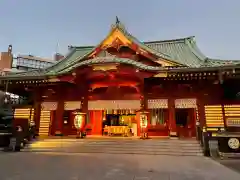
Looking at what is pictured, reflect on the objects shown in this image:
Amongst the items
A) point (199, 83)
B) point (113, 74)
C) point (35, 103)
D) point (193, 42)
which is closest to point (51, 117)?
point (35, 103)

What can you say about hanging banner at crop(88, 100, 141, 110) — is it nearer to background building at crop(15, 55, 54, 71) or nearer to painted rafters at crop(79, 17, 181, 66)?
painted rafters at crop(79, 17, 181, 66)

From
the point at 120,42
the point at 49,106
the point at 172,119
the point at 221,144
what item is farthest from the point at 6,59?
the point at 221,144

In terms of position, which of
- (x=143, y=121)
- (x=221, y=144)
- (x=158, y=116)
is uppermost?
(x=158, y=116)

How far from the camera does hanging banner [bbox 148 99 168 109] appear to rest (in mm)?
15242

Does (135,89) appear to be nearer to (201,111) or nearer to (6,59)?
(201,111)

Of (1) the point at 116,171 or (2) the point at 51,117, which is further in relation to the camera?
(2) the point at 51,117

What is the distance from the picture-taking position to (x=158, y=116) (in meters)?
16.6

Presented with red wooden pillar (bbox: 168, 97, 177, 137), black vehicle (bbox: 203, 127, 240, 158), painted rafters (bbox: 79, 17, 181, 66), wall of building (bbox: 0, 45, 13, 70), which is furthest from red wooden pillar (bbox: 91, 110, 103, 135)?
wall of building (bbox: 0, 45, 13, 70)

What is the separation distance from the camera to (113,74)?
15234 millimetres

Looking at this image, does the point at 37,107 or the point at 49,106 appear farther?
the point at 37,107

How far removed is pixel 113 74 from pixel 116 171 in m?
9.08

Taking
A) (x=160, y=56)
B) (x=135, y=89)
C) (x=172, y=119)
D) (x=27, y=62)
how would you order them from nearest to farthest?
(x=172, y=119) → (x=160, y=56) → (x=135, y=89) → (x=27, y=62)

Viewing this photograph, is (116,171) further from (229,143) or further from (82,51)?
(82,51)

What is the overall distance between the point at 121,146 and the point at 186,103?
5.67m
